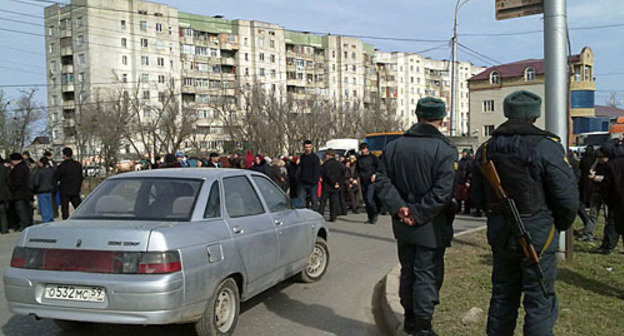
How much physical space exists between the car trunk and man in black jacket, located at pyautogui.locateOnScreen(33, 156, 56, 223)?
32.8 ft

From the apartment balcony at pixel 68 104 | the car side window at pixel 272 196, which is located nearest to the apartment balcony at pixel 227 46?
the apartment balcony at pixel 68 104

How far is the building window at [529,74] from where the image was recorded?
62.3 metres

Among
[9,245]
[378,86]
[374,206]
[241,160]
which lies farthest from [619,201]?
[378,86]

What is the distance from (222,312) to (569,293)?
385 centimetres

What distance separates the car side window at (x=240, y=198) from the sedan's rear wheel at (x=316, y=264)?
1532 millimetres

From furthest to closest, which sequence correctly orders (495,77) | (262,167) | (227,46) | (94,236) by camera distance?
(227,46)
(495,77)
(262,167)
(94,236)

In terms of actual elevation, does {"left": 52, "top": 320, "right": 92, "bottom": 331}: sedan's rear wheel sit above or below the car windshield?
below

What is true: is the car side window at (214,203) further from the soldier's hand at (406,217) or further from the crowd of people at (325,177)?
the crowd of people at (325,177)

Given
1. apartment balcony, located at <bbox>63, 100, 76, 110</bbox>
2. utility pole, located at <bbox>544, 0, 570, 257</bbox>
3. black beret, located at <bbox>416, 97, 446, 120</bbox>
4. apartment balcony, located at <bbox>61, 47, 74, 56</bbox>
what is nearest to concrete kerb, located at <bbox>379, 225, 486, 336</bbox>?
black beret, located at <bbox>416, 97, 446, 120</bbox>

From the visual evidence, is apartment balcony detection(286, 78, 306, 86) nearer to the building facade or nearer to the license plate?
the building facade

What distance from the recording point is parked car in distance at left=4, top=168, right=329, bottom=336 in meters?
4.26

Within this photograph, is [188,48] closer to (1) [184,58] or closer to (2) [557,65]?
(1) [184,58]

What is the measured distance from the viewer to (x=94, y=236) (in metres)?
4.38

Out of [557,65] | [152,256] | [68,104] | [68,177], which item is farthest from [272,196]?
[68,104]
